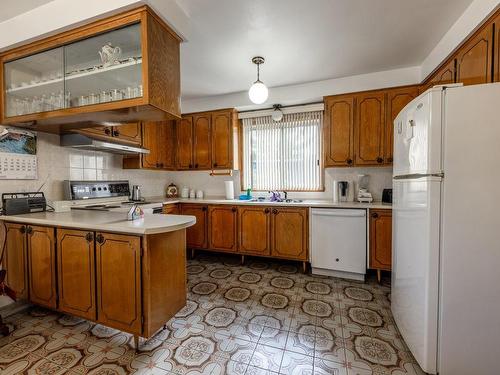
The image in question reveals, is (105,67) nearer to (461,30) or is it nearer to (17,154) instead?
(17,154)

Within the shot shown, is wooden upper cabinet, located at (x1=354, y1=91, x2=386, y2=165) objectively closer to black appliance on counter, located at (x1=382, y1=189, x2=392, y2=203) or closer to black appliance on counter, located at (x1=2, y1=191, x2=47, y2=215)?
black appliance on counter, located at (x1=382, y1=189, x2=392, y2=203)

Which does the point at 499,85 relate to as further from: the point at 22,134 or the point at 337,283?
the point at 22,134

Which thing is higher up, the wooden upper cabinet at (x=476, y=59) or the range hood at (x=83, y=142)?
the wooden upper cabinet at (x=476, y=59)

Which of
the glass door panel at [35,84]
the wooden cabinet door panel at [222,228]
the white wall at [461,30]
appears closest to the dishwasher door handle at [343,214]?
the wooden cabinet door panel at [222,228]

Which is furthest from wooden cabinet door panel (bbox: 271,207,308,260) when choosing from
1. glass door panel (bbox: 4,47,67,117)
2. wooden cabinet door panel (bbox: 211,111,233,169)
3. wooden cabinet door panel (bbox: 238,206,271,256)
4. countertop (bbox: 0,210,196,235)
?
glass door panel (bbox: 4,47,67,117)

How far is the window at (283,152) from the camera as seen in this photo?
11.1 feet

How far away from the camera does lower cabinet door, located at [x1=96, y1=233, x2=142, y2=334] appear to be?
4.83ft

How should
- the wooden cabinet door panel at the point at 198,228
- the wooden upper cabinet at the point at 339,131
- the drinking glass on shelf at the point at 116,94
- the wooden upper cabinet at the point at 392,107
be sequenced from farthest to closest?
the wooden cabinet door panel at the point at 198,228 < the wooden upper cabinet at the point at 339,131 < the wooden upper cabinet at the point at 392,107 < the drinking glass on shelf at the point at 116,94

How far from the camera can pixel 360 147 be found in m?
2.83

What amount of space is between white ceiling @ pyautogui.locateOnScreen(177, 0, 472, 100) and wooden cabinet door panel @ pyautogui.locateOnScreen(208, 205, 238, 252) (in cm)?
182

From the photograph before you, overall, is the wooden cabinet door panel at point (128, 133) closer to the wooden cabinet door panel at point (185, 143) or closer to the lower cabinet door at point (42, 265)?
the wooden cabinet door panel at point (185, 143)

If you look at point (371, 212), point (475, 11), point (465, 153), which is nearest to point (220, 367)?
point (465, 153)

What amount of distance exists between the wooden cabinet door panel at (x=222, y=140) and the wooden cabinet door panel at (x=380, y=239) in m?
2.11

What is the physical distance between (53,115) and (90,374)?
1.87 metres
